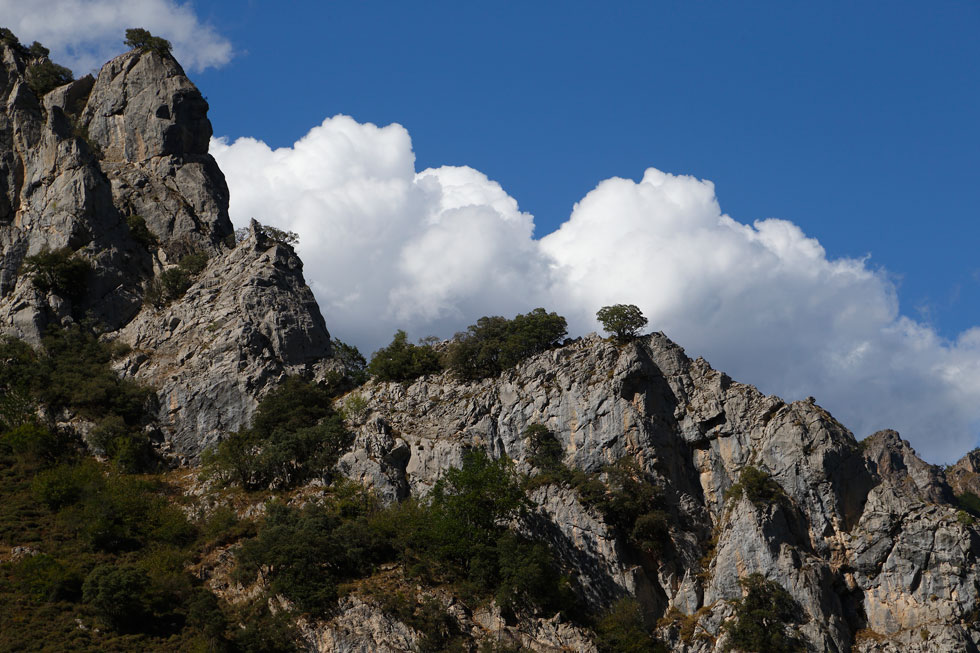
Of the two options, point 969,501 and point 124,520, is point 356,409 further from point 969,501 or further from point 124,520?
point 969,501

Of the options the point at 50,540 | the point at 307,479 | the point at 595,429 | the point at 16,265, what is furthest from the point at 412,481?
the point at 16,265

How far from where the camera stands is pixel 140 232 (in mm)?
133000

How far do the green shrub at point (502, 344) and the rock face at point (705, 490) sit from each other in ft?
6.67

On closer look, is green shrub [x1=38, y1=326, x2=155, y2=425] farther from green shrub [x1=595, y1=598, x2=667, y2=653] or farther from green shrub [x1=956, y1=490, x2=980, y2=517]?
green shrub [x1=956, y1=490, x2=980, y2=517]

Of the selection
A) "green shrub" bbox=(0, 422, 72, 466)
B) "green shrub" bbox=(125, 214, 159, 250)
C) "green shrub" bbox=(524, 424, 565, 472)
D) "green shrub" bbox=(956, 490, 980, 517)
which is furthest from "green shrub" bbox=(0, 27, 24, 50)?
"green shrub" bbox=(956, 490, 980, 517)

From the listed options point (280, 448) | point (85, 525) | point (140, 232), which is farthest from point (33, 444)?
point (140, 232)

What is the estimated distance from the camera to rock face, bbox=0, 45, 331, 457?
377 feet

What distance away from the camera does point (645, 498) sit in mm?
96438

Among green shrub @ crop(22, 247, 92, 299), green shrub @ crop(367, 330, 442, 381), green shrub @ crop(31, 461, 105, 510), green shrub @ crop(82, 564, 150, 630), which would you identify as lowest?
green shrub @ crop(82, 564, 150, 630)

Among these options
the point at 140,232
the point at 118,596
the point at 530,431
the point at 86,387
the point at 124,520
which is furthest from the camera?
the point at 140,232

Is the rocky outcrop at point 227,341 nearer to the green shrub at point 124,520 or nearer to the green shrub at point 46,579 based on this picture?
the green shrub at point 124,520

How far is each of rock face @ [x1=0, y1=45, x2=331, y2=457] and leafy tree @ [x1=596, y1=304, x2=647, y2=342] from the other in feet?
102

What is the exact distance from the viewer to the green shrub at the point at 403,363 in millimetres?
112812

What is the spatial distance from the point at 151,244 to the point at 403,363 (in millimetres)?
39643
